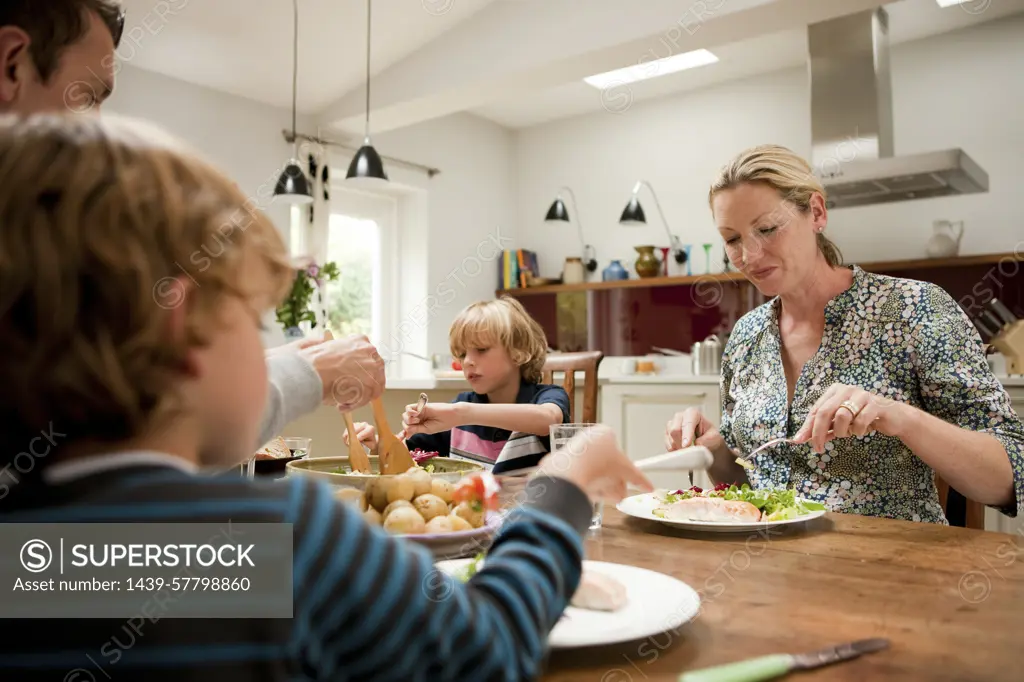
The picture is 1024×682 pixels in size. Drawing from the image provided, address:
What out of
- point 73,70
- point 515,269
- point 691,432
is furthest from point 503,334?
point 515,269

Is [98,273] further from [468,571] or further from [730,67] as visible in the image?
[730,67]

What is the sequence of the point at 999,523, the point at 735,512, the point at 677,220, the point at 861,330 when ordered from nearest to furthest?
the point at 735,512 → the point at 861,330 → the point at 999,523 → the point at 677,220

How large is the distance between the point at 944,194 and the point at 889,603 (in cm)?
410

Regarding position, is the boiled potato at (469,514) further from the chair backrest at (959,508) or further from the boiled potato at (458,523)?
the chair backrest at (959,508)

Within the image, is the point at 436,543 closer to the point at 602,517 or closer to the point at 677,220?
the point at 602,517

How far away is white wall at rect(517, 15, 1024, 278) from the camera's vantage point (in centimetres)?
445

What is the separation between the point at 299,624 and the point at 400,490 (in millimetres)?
509

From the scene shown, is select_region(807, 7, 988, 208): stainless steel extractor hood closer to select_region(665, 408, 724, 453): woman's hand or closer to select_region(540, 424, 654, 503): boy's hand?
select_region(665, 408, 724, 453): woman's hand

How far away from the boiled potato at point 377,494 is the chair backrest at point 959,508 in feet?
3.41

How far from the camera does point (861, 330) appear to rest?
1.45 m

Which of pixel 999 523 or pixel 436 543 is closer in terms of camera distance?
pixel 436 543

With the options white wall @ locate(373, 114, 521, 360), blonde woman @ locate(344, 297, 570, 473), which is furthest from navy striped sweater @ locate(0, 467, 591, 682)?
white wall @ locate(373, 114, 521, 360)

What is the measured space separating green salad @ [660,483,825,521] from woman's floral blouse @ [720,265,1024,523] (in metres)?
0.26

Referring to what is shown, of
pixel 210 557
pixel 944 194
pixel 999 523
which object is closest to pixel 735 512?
pixel 210 557
